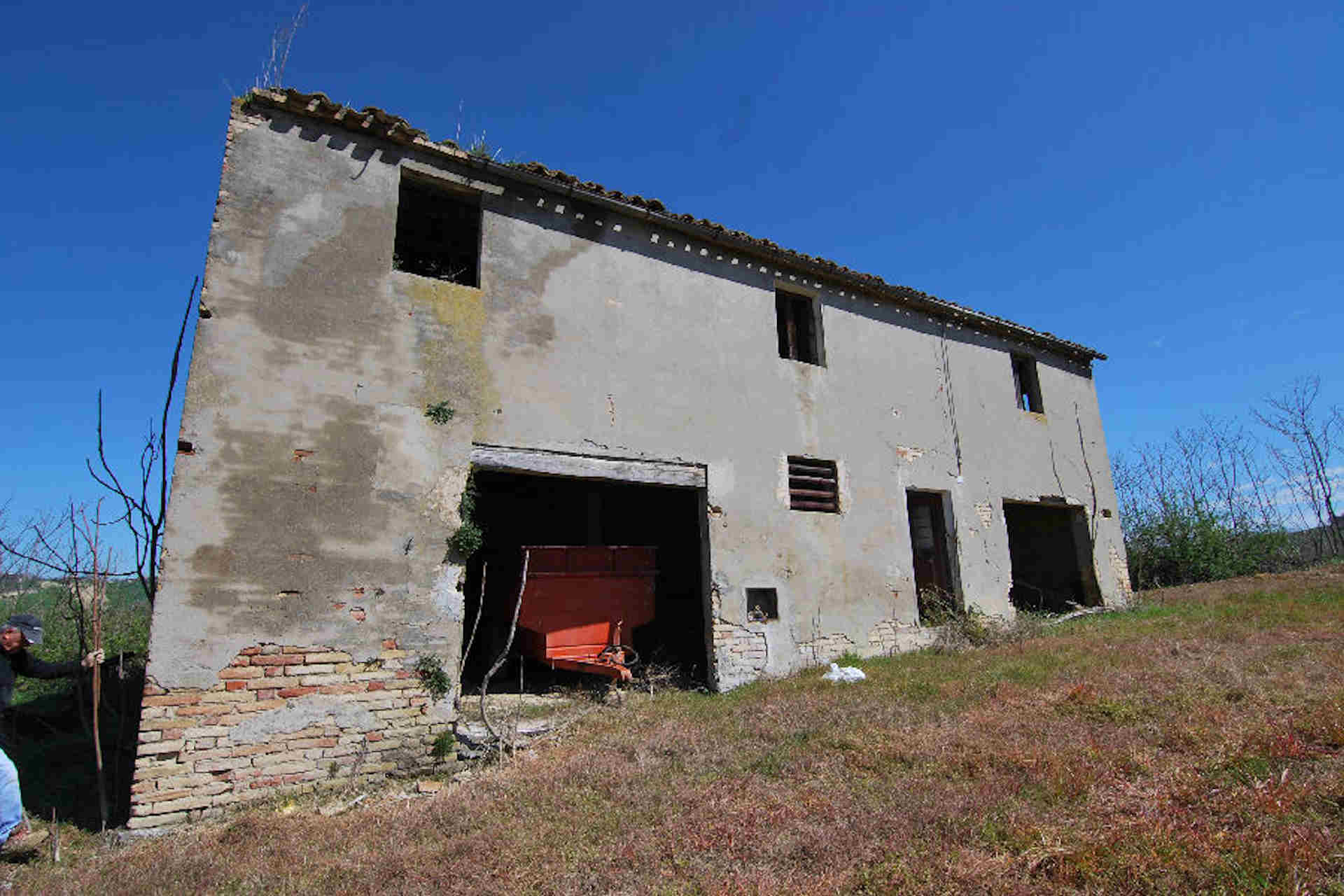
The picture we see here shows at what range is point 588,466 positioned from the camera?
752cm

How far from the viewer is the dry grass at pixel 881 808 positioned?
333 cm

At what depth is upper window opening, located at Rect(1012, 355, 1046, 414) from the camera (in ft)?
43.5

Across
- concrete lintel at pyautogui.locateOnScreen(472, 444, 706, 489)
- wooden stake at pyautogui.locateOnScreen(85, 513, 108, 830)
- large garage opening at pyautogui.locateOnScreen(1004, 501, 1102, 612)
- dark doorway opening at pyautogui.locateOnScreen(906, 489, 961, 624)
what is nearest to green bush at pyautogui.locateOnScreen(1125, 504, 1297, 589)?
large garage opening at pyautogui.locateOnScreen(1004, 501, 1102, 612)

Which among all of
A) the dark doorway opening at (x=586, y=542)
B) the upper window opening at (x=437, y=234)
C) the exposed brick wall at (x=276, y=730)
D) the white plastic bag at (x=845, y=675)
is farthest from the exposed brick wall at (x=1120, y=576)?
the upper window opening at (x=437, y=234)

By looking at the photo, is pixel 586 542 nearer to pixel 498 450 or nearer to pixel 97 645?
pixel 498 450

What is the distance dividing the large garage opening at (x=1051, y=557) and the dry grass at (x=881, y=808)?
6.00 metres

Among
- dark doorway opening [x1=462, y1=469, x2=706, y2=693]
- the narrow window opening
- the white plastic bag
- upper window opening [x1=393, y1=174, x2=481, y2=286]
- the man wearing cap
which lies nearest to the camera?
the man wearing cap

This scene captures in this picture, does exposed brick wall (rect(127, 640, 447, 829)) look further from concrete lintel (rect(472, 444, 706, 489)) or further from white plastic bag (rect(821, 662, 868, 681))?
white plastic bag (rect(821, 662, 868, 681))

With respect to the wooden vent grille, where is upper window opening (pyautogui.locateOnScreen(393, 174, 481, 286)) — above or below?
above

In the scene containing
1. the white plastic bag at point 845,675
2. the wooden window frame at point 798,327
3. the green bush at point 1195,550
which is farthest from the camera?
the green bush at point 1195,550

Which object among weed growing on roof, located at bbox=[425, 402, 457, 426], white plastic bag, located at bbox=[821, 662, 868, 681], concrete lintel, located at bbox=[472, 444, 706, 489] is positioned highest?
weed growing on roof, located at bbox=[425, 402, 457, 426]

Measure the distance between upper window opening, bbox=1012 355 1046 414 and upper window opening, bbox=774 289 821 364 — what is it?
5127mm

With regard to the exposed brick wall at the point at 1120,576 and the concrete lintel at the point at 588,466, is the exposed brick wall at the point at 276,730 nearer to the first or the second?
the concrete lintel at the point at 588,466

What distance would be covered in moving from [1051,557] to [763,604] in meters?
8.04
